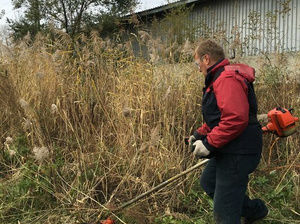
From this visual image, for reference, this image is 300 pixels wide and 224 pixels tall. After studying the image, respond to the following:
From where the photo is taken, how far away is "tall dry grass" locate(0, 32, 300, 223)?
3.22m

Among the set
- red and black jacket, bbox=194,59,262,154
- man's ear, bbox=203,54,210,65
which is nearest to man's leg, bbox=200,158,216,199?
red and black jacket, bbox=194,59,262,154

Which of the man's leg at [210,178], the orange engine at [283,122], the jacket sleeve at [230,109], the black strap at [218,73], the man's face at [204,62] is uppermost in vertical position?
the man's face at [204,62]

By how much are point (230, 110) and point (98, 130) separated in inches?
85.9

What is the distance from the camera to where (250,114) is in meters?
2.38

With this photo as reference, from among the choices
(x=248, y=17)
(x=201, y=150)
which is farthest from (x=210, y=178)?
(x=248, y=17)

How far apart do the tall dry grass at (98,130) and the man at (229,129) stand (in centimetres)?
A: 79

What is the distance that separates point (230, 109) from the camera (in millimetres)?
2158

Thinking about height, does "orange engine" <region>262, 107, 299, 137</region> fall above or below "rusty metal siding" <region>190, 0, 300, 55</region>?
below

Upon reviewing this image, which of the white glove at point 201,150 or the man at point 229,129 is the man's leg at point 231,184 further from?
the white glove at point 201,150

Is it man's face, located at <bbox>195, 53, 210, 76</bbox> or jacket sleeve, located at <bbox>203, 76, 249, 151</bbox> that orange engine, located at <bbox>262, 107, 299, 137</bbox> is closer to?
jacket sleeve, located at <bbox>203, 76, 249, 151</bbox>

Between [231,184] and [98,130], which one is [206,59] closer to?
[231,184]

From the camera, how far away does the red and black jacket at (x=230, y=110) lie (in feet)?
7.11

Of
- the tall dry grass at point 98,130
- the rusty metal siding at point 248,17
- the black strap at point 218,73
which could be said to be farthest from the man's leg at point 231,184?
the rusty metal siding at point 248,17

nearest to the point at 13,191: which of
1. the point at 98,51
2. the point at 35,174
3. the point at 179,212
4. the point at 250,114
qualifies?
the point at 35,174
